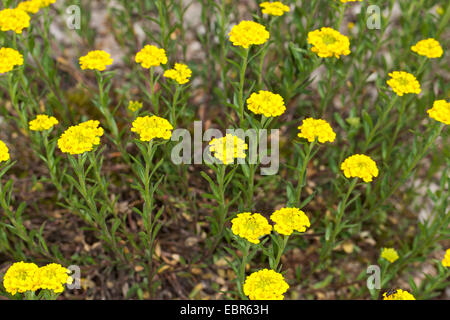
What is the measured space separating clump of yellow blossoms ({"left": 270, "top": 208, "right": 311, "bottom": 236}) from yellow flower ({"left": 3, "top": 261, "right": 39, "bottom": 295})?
102 centimetres

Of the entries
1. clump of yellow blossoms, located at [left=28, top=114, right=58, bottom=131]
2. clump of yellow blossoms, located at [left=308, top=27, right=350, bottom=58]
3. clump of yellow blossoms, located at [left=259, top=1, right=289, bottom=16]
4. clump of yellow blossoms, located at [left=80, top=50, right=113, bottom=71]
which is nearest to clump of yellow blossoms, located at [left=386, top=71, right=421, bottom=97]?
clump of yellow blossoms, located at [left=308, top=27, right=350, bottom=58]

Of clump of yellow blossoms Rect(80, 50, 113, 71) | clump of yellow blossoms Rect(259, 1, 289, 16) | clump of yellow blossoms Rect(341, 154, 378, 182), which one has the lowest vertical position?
clump of yellow blossoms Rect(341, 154, 378, 182)

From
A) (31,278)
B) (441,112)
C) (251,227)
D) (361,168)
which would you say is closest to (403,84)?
(441,112)

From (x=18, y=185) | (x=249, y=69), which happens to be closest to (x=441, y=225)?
(x=249, y=69)

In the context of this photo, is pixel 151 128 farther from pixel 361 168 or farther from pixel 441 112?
pixel 441 112

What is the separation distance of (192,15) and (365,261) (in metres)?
3.01

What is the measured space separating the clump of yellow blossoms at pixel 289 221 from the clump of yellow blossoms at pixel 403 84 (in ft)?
3.02

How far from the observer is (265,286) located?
1570 millimetres

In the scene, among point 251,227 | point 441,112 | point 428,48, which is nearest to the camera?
point 251,227

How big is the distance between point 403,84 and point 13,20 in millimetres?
2131

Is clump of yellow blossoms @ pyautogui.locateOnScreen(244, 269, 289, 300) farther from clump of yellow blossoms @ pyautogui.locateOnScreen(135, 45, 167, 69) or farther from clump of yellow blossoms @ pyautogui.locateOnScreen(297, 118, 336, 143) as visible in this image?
clump of yellow blossoms @ pyautogui.locateOnScreen(135, 45, 167, 69)

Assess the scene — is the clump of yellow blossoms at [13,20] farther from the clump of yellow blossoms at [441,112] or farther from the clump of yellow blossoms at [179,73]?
the clump of yellow blossoms at [441,112]

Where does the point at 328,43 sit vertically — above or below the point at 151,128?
above

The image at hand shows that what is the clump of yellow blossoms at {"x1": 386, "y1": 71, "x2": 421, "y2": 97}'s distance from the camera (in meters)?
2.10
